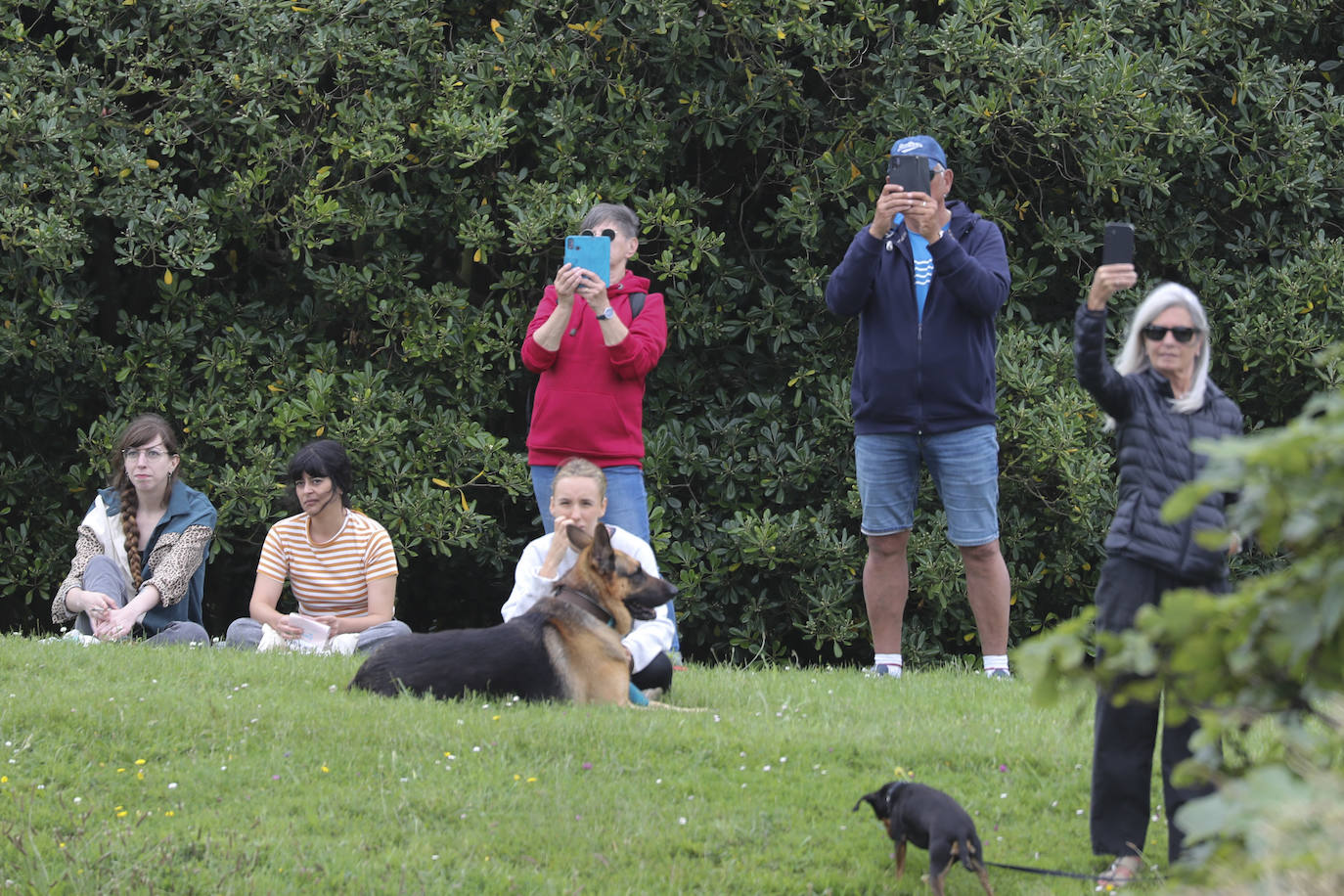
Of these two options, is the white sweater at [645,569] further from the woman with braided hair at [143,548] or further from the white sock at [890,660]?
the woman with braided hair at [143,548]

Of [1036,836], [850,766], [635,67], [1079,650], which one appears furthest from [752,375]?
[1079,650]

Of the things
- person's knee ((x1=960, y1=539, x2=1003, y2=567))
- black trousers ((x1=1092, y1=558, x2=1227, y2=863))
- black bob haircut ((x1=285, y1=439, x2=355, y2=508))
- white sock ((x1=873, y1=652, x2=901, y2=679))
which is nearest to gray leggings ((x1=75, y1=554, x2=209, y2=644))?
black bob haircut ((x1=285, y1=439, x2=355, y2=508))

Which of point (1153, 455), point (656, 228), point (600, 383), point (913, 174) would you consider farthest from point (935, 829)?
point (656, 228)

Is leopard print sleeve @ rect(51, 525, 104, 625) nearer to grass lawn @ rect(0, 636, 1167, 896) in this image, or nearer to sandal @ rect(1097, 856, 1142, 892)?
grass lawn @ rect(0, 636, 1167, 896)

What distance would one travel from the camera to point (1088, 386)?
4.73 meters

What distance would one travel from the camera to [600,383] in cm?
775

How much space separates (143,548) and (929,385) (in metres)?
4.70

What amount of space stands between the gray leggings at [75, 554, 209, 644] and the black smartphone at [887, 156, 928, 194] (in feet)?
15.3

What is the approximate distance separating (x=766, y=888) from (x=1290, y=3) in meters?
8.77

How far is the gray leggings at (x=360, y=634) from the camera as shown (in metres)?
8.20

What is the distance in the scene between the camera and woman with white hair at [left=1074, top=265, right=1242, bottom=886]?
4590 millimetres

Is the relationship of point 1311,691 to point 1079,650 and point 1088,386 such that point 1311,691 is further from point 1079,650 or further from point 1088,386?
point 1088,386

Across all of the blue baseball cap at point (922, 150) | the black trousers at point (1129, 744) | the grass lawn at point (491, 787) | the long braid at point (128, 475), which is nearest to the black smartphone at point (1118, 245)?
the black trousers at point (1129, 744)

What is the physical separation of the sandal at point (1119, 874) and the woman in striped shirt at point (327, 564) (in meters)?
4.66
